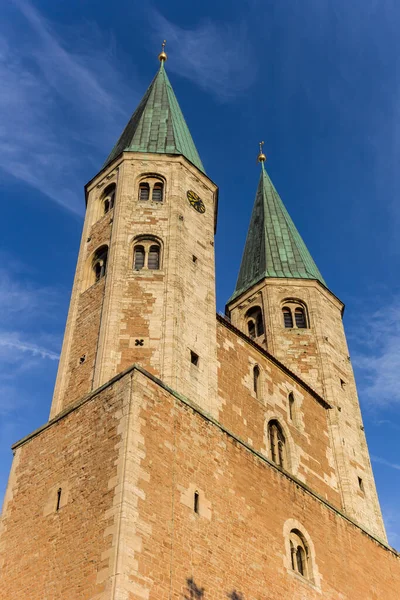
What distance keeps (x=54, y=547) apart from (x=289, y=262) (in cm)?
2047

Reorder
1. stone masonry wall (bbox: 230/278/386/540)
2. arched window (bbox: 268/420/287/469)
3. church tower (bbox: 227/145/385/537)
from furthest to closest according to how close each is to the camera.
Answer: church tower (bbox: 227/145/385/537) → stone masonry wall (bbox: 230/278/386/540) → arched window (bbox: 268/420/287/469)

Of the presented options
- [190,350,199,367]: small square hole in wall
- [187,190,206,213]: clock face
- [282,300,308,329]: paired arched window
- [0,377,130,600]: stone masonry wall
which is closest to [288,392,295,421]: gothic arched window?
[190,350,199,367]: small square hole in wall

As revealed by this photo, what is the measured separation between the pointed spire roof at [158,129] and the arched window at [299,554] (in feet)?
46.9

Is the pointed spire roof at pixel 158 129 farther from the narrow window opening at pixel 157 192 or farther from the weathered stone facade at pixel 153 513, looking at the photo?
the weathered stone facade at pixel 153 513

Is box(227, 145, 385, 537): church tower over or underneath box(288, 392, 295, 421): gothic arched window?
over

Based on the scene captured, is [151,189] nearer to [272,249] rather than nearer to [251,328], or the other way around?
[251,328]

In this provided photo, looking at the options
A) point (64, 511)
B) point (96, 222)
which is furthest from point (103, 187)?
point (64, 511)

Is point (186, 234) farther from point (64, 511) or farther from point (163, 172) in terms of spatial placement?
point (64, 511)

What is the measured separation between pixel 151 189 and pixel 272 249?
1033 cm

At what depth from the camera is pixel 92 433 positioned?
18.8m

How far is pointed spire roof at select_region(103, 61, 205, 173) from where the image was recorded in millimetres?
28688

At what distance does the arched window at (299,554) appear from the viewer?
2075 centimetres

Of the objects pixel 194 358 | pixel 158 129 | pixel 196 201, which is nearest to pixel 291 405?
pixel 194 358

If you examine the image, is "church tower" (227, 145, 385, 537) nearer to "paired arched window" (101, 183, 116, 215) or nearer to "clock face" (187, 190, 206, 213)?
"clock face" (187, 190, 206, 213)
